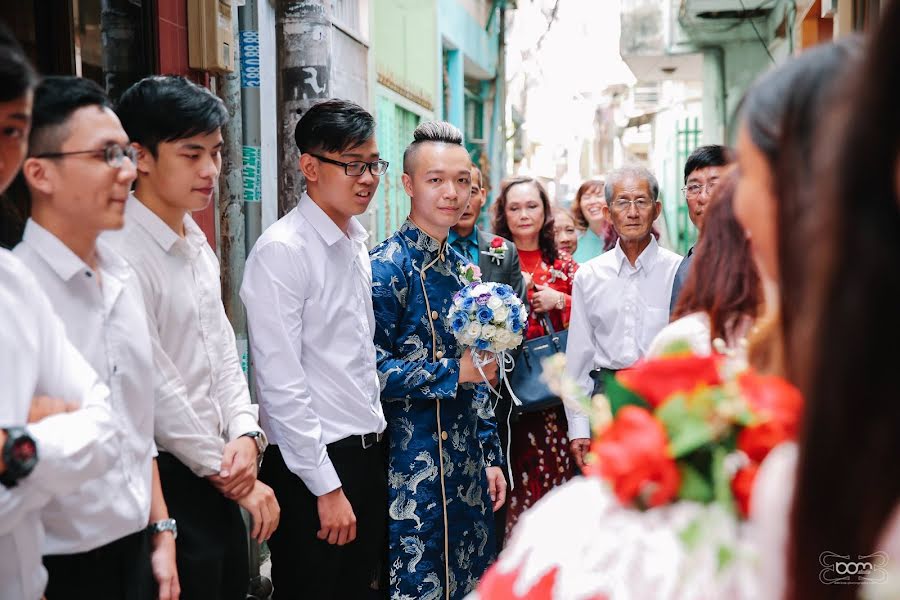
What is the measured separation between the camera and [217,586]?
318 centimetres

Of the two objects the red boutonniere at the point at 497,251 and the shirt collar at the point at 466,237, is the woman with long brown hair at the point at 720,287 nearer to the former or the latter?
the red boutonniere at the point at 497,251

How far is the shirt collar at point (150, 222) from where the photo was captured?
3137 mm

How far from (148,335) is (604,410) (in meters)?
1.65

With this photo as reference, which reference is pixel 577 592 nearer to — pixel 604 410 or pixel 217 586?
pixel 604 410

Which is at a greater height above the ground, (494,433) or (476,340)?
(476,340)

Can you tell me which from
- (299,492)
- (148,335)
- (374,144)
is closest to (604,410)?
Result: (148,335)

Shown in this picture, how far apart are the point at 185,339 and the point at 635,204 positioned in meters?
2.87

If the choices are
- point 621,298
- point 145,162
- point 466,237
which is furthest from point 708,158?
point 145,162

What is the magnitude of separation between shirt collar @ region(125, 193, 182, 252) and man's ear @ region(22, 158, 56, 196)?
53 centimetres

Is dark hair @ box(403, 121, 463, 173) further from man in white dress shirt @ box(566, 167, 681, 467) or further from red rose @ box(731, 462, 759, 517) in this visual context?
red rose @ box(731, 462, 759, 517)

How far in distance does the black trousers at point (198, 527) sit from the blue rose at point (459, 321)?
1.23 metres

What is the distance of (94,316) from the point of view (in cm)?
267

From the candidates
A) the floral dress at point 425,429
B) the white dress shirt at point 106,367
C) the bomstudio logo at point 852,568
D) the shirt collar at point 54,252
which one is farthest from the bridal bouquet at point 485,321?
the bomstudio logo at point 852,568

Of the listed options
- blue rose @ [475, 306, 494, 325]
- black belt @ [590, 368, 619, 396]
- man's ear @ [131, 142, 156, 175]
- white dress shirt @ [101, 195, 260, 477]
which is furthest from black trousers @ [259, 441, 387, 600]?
black belt @ [590, 368, 619, 396]
